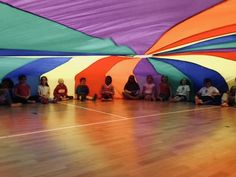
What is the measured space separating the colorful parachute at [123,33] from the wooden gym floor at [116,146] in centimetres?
117

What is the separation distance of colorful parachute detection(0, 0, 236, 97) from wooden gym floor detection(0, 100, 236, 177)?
3.84 feet

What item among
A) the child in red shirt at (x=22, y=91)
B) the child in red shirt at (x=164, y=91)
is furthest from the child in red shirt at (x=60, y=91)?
the child in red shirt at (x=164, y=91)

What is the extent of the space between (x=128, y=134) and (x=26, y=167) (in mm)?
1645

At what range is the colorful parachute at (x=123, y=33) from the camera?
305 cm

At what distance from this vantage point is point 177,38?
4.94m

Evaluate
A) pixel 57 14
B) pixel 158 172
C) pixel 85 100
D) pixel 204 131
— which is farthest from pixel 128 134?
pixel 85 100

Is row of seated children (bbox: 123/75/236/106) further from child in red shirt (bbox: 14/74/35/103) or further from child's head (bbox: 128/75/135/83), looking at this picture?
child in red shirt (bbox: 14/74/35/103)

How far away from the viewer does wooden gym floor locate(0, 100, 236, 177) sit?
8.54 feet

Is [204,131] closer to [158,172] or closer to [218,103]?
[158,172]

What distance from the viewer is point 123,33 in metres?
4.24

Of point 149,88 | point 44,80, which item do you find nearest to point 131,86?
point 149,88

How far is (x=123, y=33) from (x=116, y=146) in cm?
161

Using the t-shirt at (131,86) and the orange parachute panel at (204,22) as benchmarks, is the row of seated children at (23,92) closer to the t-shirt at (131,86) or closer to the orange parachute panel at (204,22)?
the t-shirt at (131,86)

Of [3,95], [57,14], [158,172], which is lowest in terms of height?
[158,172]
